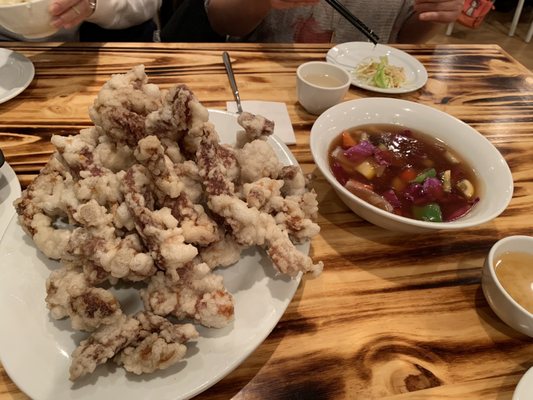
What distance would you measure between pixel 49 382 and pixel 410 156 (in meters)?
1.41

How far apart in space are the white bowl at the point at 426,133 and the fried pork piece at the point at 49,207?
30.2 inches

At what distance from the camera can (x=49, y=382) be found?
96 cm

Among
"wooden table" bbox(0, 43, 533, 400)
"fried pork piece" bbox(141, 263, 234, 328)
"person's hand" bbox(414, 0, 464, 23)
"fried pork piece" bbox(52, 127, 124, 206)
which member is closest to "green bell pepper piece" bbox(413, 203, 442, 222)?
"wooden table" bbox(0, 43, 533, 400)

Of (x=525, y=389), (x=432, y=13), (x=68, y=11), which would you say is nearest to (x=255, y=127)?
(x=525, y=389)

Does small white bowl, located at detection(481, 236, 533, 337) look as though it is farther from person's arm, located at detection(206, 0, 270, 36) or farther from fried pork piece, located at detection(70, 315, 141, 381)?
person's arm, located at detection(206, 0, 270, 36)

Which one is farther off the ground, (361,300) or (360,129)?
(360,129)

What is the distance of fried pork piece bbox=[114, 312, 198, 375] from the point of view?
0.98 metres

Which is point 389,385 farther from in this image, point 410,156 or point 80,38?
point 80,38

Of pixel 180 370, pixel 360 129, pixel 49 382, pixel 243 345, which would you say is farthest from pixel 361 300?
pixel 49 382

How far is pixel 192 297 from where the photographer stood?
108 centimetres

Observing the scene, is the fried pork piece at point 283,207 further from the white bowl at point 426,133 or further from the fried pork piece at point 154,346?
the fried pork piece at point 154,346

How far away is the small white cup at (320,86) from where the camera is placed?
6.41 ft

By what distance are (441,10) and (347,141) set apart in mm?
1589

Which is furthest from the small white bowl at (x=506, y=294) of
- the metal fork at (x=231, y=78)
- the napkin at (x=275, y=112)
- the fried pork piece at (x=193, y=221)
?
the metal fork at (x=231, y=78)
